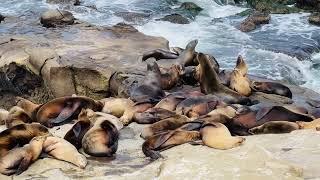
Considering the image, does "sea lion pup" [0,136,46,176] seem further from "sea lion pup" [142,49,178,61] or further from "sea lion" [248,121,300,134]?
"sea lion pup" [142,49,178,61]

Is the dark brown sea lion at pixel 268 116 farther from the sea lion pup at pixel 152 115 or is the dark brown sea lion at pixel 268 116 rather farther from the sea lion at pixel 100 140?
the sea lion at pixel 100 140

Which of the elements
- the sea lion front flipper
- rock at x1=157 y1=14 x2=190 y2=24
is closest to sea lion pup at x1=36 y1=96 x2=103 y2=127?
the sea lion front flipper

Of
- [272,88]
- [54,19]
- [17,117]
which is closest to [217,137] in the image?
[17,117]

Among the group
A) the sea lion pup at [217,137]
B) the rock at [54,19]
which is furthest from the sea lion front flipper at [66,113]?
the rock at [54,19]

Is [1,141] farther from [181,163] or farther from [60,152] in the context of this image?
[181,163]

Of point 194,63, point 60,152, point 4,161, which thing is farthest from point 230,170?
point 194,63

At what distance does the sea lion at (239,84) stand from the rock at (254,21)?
8357mm

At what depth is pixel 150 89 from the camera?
6.96 metres

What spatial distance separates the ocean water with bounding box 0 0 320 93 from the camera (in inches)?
464

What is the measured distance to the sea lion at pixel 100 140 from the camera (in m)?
4.77

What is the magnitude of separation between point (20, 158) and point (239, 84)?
3.67 metres

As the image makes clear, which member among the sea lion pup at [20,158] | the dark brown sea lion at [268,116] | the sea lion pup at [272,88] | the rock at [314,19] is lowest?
the rock at [314,19]

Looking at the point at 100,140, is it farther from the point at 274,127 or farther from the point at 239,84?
the point at 239,84

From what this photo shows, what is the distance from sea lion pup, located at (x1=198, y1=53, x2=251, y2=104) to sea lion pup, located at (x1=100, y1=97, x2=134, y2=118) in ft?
3.87
